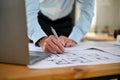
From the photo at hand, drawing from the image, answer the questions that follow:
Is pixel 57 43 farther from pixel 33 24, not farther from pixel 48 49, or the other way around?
pixel 33 24

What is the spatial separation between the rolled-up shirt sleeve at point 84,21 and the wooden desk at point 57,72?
2.16 ft

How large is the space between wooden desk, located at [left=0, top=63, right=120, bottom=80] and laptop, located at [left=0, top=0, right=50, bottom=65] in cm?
3

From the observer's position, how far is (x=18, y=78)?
1.60 feet

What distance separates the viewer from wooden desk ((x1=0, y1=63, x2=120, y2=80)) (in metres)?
0.50

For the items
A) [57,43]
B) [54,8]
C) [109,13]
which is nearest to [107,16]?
[109,13]

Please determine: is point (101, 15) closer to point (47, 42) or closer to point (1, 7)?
point (47, 42)

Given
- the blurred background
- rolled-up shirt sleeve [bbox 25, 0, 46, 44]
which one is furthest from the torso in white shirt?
the blurred background

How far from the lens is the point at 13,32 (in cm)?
58

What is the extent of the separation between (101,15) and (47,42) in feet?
8.61

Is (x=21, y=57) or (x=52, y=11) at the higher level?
(x=52, y=11)

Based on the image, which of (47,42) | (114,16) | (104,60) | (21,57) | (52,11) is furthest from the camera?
(114,16)

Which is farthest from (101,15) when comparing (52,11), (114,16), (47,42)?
(47,42)

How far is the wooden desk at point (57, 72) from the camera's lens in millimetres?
505

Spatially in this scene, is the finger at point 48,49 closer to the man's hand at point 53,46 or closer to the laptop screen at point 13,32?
the man's hand at point 53,46
